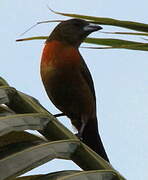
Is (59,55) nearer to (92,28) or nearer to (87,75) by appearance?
(87,75)

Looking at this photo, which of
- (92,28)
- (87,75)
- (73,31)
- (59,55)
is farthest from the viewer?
(73,31)

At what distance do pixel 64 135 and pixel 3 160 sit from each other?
31 cm

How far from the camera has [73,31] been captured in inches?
172

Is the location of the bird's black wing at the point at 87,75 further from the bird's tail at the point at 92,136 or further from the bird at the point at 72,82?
the bird's tail at the point at 92,136

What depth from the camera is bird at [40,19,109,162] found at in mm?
3596

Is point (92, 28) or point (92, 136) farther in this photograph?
point (92, 28)

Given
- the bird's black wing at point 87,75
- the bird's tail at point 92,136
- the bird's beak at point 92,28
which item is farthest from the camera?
the bird's beak at point 92,28

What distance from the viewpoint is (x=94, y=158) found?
1431mm

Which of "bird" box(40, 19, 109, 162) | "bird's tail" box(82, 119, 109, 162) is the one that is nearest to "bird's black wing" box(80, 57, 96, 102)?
Result: "bird" box(40, 19, 109, 162)

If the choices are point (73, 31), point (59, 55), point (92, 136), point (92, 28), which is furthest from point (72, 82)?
point (73, 31)

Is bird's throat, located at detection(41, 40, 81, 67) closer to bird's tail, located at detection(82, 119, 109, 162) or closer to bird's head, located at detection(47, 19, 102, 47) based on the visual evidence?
Answer: bird's head, located at detection(47, 19, 102, 47)

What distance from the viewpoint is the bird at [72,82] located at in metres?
3.60

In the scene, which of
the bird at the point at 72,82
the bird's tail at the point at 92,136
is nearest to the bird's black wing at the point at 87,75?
the bird at the point at 72,82

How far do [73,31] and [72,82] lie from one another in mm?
753
